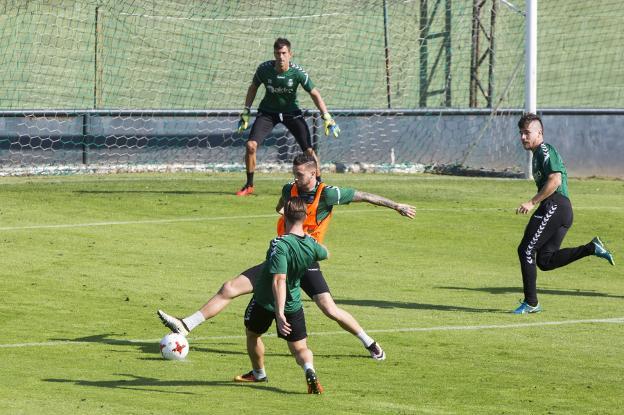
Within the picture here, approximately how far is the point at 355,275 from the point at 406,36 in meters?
17.2

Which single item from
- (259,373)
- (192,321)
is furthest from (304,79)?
(259,373)

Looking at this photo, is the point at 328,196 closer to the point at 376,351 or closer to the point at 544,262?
the point at 376,351

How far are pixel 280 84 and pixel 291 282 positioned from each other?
1156 cm

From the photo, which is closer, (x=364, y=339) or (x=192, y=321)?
(x=364, y=339)

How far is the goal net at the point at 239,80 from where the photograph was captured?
95.1 ft

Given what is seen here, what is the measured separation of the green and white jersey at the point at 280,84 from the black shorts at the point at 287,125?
95 millimetres

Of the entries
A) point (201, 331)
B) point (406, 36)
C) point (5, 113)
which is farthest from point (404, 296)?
point (406, 36)

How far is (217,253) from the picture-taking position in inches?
719

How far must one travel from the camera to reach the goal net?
29.0 metres

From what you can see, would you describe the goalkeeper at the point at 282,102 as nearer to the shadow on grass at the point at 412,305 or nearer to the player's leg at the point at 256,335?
the shadow on grass at the point at 412,305

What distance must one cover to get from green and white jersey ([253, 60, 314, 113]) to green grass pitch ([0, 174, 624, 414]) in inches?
71.9

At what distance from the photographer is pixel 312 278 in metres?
11.3

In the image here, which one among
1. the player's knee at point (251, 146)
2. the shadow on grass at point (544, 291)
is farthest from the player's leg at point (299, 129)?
the shadow on grass at point (544, 291)

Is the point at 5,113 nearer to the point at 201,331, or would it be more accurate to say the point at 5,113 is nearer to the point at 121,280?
the point at 121,280
